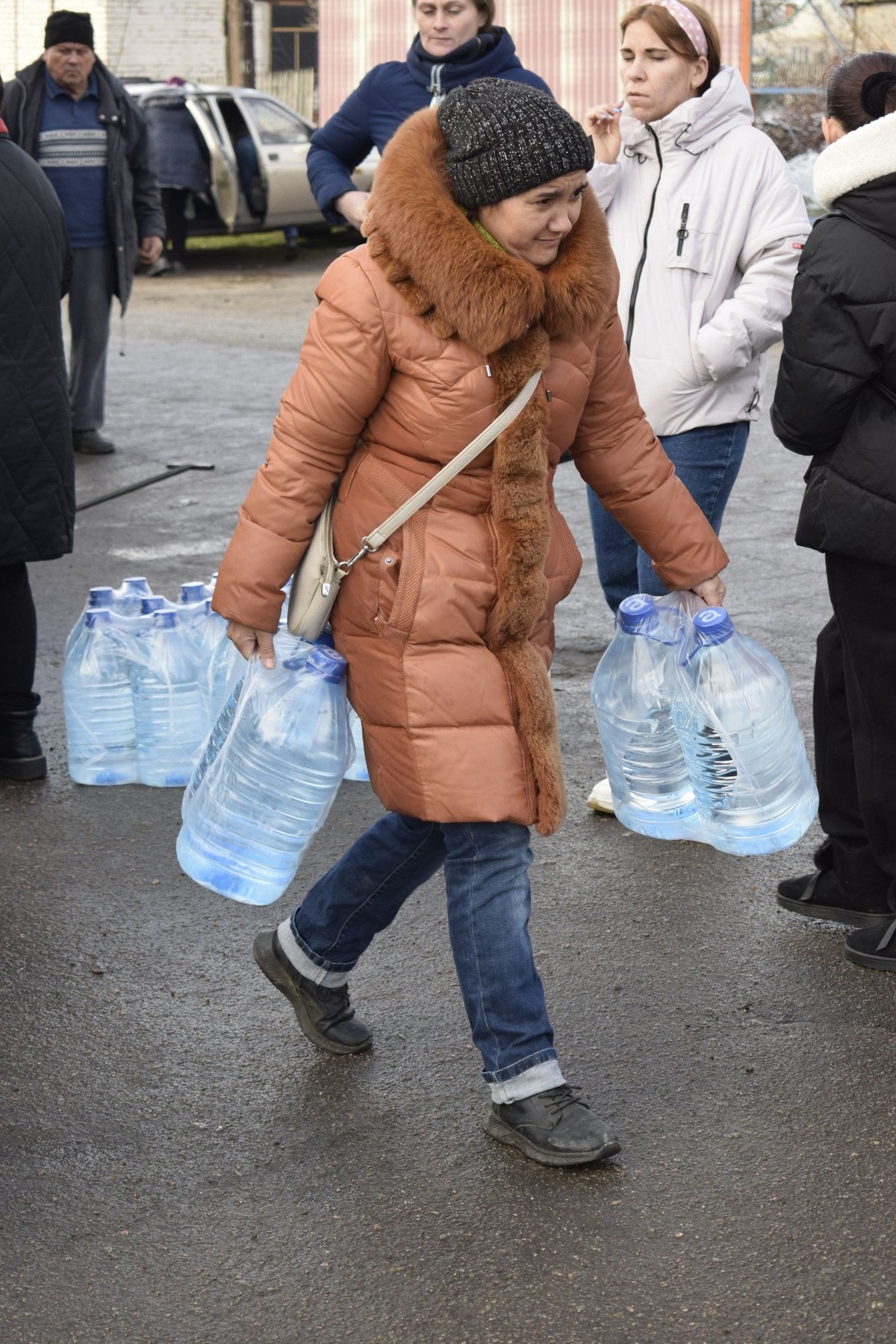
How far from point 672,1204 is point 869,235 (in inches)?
78.5

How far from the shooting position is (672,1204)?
3102 mm

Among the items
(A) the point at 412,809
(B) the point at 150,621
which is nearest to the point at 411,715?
(A) the point at 412,809

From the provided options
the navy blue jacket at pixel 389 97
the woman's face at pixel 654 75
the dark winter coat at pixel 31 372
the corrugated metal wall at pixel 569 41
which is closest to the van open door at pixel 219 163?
the corrugated metal wall at pixel 569 41

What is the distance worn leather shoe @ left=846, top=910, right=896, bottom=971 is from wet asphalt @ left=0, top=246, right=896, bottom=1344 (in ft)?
0.15

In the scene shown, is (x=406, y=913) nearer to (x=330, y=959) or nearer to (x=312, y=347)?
(x=330, y=959)

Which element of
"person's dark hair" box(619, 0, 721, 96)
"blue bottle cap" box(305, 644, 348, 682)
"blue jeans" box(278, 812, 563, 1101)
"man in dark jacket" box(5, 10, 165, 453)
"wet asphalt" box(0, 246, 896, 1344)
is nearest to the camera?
"wet asphalt" box(0, 246, 896, 1344)

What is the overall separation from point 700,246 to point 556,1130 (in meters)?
2.49

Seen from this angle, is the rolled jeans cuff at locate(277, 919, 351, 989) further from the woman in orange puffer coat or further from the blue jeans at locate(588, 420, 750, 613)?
the blue jeans at locate(588, 420, 750, 613)

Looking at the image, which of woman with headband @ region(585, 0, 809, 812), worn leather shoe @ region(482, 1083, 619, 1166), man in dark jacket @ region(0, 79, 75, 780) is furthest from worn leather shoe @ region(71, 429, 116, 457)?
worn leather shoe @ region(482, 1083, 619, 1166)

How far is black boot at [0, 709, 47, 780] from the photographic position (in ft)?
17.4

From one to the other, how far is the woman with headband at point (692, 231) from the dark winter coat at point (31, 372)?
166 cm

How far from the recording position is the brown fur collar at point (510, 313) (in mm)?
3018

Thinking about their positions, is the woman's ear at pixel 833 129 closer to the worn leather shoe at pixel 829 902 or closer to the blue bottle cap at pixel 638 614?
the blue bottle cap at pixel 638 614

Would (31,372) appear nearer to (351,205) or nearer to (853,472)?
(351,205)
